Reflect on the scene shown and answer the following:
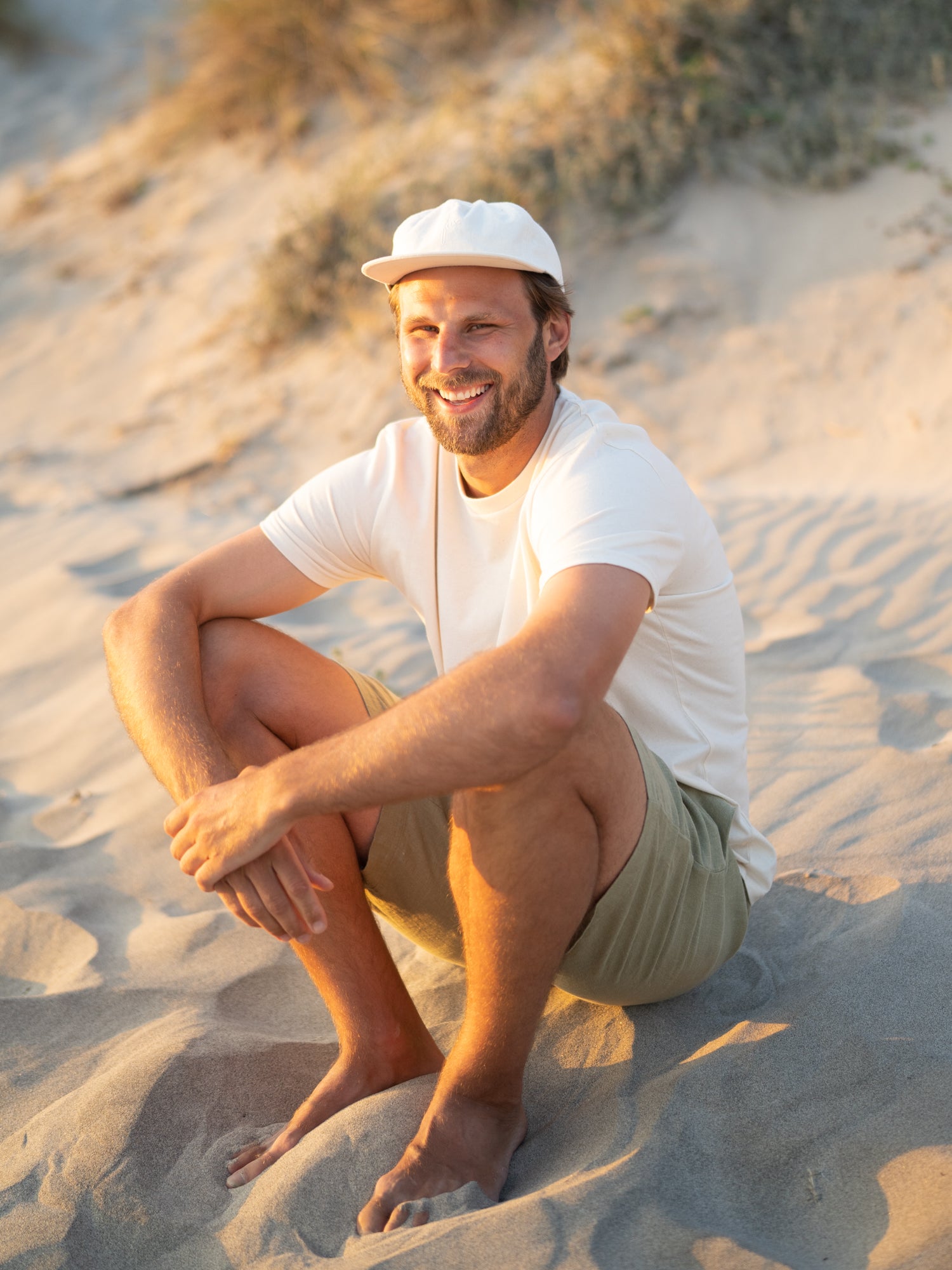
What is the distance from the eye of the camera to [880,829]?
9.15 feet

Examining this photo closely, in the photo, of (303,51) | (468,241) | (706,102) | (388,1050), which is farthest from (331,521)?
(303,51)

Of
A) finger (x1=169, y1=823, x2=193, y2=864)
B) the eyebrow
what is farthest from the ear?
finger (x1=169, y1=823, x2=193, y2=864)

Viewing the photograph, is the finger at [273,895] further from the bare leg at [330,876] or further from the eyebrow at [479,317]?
the eyebrow at [479,317]

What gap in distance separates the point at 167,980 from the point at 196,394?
14.9 feet

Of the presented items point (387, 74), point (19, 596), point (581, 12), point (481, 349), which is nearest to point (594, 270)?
point (581, 12)

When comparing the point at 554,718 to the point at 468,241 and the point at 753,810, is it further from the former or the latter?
the point at 753,810

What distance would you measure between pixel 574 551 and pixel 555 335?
2.54 ft

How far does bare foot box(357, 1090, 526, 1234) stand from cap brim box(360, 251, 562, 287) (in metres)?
1.55

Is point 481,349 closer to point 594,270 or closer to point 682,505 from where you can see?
point 682,505

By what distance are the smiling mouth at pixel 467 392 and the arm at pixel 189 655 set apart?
0.54 metres

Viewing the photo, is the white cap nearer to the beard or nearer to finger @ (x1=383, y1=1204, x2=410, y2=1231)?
the beard

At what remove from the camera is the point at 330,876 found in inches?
87.0

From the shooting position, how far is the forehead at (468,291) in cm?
242

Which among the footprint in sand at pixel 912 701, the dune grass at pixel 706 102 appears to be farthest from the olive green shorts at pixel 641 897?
the dune grass at pixel 706 102
